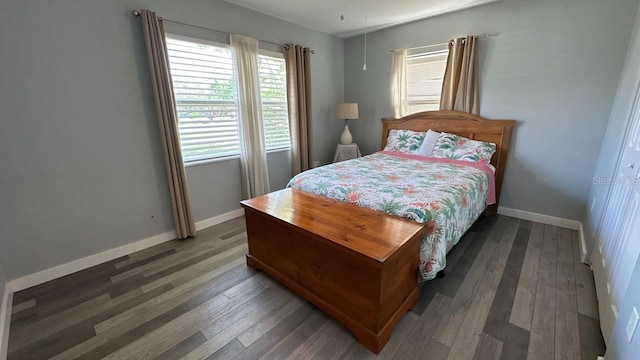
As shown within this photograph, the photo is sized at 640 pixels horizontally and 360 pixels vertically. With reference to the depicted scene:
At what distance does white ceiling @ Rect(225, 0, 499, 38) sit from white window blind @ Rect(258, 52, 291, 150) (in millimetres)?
508

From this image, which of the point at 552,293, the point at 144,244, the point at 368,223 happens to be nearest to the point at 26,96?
the point at 144,244

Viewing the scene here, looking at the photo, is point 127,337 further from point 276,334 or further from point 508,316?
point 508,316

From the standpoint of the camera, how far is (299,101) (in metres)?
3.62

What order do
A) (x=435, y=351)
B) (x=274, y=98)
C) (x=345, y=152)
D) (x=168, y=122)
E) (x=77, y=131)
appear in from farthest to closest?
(x=345, y=152) < (x=274, y=98) < (x=168, y=122) < (x=77, y=131) < (x=435, y=351)

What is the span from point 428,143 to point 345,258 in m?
2.34

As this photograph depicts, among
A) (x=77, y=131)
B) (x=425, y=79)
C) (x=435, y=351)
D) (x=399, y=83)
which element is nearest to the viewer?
(x=435, y=351)

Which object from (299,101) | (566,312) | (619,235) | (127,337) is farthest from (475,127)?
(127,337)

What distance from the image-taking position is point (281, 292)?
1955 millimetres

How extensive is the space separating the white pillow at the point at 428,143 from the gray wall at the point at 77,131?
8.77ft

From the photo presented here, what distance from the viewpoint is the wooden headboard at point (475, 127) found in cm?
307

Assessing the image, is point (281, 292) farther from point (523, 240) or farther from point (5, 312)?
point (523, 240)

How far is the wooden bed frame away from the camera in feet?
4.73

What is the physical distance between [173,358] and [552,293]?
2511mm

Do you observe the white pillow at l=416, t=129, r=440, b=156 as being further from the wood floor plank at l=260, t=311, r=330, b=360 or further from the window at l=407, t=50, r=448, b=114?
the wood floor plank at l=260, t=311, r=330, b=360
